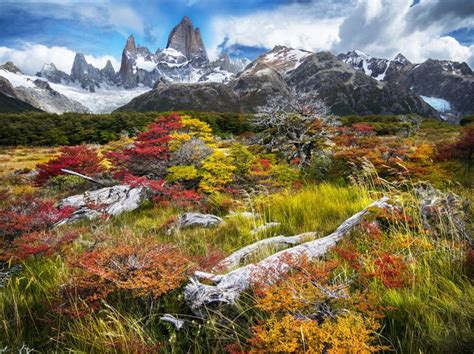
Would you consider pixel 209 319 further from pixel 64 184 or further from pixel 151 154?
pixel 64 184

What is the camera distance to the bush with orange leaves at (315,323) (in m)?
1.50

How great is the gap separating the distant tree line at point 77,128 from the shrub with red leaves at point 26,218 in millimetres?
43943

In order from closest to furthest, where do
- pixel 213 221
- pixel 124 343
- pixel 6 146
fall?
pixel 124 343 → pixel 213 221 → pixel 6 146

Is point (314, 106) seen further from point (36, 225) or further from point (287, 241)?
point (36, 225)

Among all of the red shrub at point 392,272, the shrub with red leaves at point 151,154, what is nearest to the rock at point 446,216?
the red shrub at point 392,272

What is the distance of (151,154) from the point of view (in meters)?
11.2

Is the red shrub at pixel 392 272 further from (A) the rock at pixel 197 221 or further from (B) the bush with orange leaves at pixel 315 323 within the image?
(A) the rock at pixel 197 221

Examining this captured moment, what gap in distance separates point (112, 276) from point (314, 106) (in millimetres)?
11631

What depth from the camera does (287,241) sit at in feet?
12.4

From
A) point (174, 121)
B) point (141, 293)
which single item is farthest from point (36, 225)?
point (174, 121)

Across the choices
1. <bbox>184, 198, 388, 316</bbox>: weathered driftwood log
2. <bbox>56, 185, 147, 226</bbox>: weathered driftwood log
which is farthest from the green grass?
<bbox>56, 185, 147, 226</bbox>: weathered driftwood log

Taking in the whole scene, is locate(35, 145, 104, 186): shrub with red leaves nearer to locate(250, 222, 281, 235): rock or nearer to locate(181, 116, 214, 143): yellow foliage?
locate(181, 116, 214, 143): yellow foliage

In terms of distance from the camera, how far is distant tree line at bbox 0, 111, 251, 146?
50656mm

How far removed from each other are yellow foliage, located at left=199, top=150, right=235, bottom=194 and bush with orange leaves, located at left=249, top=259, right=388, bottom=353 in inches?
280
